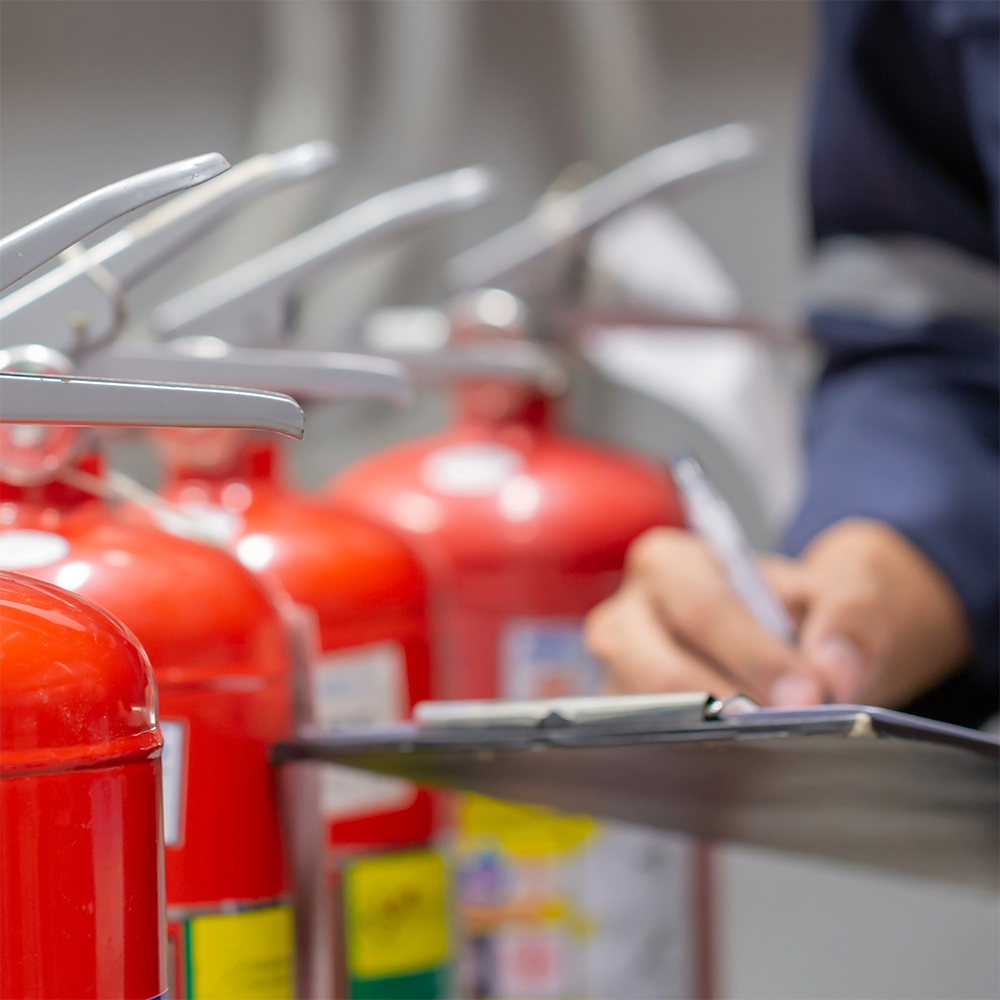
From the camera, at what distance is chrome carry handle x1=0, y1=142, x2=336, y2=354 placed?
28 centimetres

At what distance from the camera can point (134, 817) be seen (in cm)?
21

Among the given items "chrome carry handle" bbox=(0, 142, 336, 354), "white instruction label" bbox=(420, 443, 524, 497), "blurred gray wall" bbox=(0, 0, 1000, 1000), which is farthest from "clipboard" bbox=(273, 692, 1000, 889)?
"blurred gray wall" bbox=(0, 0, 1000, 1000)

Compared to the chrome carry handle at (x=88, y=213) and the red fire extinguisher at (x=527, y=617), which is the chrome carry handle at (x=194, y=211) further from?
the red fire extinguisher at (x=527, y=617)

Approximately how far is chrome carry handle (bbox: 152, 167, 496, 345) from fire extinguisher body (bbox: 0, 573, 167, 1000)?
192 millimetres

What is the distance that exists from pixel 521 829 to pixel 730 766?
0.97 ft

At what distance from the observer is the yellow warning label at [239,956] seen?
288 mm

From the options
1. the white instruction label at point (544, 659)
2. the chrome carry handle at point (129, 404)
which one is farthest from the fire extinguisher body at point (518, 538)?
the chrome carry handle at point (129, 404)

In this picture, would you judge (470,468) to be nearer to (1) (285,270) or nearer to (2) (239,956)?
(1) (285,270)

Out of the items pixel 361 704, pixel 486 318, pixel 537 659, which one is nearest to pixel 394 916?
pixel 361 704

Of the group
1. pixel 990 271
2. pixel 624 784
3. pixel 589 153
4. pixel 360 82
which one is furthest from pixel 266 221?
pixel 624 784

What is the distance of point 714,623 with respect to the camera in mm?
408

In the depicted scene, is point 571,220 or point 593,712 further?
point 571,220

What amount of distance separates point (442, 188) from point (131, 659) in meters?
0.26

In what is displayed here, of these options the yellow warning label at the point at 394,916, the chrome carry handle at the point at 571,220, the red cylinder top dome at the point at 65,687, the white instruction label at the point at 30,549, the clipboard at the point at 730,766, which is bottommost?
the yellow warning label at the point at 394,916
